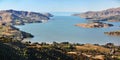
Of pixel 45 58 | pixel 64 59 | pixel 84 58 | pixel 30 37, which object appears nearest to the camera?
pixel 45 58

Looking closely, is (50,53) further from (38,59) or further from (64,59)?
(38,59)

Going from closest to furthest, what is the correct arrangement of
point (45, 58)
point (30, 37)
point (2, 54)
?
point (2, 54)
point (45, 58)
point (30, 37)

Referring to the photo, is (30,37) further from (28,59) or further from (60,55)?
(28,59)

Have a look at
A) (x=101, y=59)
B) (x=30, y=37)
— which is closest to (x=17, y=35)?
(x=30, y=37)

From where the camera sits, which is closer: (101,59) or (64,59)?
(64,59)

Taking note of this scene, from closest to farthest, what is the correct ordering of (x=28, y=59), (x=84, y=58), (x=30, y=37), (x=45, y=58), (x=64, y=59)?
(x=28, y=59)
(x=45, y=58)
(x=64, y=59)
(x=84, y=58)
(x=30, y=37)

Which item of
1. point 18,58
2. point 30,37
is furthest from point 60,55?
point 30,37

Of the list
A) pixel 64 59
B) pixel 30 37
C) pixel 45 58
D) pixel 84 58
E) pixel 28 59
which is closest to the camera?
pixel 28 59

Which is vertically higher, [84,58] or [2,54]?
[2,54]

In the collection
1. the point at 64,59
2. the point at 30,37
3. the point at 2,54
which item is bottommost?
the point at 30,37
